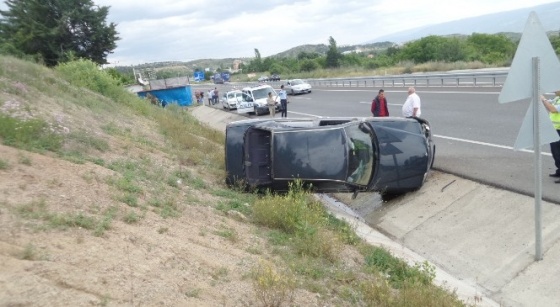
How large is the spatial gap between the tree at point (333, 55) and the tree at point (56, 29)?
51.5m

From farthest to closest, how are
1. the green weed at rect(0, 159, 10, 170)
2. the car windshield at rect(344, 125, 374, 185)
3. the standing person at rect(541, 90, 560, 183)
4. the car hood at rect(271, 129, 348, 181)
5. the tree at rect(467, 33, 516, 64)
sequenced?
the tree at rect(467, 33, 516, 64) → the car windshield at rect(344, 125, 374, 185) → the car hood at rect(271, 129, 348, 181) → the standing person at rect(541, 90, 560, 183) → the green weed at rect(0, 159, 10, 170)

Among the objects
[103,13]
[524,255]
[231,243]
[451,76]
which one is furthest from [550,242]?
[103,13]

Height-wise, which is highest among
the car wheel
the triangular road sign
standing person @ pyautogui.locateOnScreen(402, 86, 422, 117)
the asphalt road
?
the triangular road sign

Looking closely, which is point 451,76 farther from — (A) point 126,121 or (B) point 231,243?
(B) point 231,243

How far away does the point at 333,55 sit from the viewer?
3196 inches

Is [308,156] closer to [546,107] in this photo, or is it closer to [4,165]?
[546,107]

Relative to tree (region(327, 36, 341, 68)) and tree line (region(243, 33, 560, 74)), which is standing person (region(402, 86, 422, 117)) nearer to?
tree line (region(243, 33, 560, 74))

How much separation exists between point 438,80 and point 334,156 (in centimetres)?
2110

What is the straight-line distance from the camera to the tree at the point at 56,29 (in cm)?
3028

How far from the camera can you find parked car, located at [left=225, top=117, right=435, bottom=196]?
8.25 meters

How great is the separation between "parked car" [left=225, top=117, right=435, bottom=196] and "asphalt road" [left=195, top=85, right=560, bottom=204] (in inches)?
46.1

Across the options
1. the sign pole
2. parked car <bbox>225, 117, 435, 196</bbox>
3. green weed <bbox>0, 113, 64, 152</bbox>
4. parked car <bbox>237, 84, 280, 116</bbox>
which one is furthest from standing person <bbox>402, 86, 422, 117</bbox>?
parked car <bbox>237, 84, 280, 116</bbox>

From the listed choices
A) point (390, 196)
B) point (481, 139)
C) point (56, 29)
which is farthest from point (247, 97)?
point (390, 196)

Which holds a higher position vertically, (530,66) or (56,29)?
(56,29)
